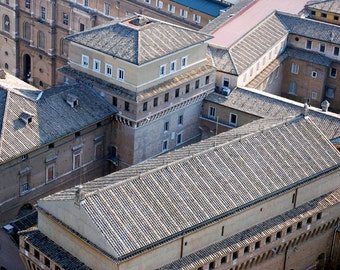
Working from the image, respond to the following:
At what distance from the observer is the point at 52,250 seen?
82.9m

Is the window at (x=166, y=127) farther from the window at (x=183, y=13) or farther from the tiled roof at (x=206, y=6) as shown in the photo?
the window at (x=183, y=13)

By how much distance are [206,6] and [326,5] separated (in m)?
16.7

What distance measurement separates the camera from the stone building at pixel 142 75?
103m

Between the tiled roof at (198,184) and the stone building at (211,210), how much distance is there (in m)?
0.10

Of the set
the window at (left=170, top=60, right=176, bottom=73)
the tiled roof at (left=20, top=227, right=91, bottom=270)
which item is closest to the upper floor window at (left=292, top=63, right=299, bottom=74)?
the window at (left=170, top=60, right=176, bottom=73)

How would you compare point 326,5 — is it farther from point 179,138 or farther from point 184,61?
point 179,138

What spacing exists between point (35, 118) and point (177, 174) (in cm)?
1987

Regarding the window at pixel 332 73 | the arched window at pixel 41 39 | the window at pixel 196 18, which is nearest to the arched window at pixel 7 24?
the arched window at pixel 41 39

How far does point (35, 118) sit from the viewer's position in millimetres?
98312

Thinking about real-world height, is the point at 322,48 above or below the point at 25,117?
below

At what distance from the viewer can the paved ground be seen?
301 feet

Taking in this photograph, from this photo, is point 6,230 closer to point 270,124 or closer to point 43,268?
point 43,268

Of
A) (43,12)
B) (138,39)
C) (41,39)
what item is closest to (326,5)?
(138,39)

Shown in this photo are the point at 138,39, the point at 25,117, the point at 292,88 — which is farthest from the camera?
the point at 292,88
